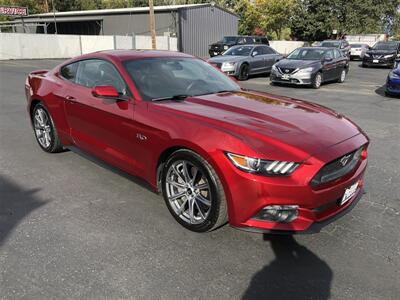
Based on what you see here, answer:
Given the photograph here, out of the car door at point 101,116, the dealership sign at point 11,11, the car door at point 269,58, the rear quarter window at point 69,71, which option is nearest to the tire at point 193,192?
the car door at point 101,116

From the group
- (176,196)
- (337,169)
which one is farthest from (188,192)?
(337,169)

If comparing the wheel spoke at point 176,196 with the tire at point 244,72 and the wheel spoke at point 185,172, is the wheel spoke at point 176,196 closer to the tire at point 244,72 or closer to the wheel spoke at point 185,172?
the wheel spoke at point 185,172

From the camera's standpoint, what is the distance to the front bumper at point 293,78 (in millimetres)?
13711

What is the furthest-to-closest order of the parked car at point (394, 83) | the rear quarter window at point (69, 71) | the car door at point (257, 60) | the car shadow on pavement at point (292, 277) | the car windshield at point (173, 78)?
the car door at point (257, 60)
the parked car at point (394, 83)
the rear quarter window at point (69, 71)
the car windshield at point (173, 78)
the car shadow on pavement at point (292, 277)

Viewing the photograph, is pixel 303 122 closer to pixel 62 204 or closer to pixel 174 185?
pixel 174 185

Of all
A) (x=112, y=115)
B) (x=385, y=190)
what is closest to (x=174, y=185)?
(x=112, y=115)

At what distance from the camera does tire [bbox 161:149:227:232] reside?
3119 millimetres

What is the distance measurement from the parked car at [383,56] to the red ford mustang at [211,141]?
23164 mm

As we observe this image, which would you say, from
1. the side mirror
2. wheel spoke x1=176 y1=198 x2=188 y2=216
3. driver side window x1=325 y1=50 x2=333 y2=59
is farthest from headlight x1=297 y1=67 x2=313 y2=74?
wheel spoke x1=176 y1=198 x2=188 y2=216

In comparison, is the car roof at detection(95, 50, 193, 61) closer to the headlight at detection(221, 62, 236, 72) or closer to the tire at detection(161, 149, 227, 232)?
the tire at detection(161, 149, 227, 232)

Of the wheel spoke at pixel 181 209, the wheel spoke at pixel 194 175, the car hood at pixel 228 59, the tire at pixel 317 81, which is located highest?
the car hood at pixel 228 59

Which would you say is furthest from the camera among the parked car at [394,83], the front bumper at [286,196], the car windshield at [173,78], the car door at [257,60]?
the car door at [257,60]

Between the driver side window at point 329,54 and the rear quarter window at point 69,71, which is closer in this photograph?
the rear quarter window at point 69,71

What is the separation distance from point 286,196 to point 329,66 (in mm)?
13187
